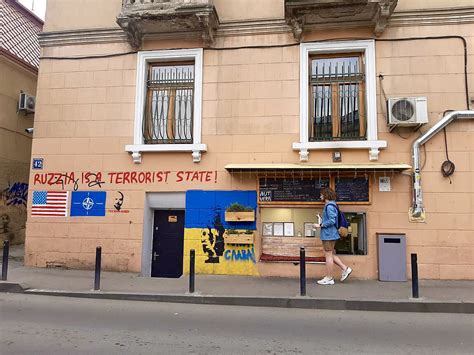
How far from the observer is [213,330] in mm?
5875

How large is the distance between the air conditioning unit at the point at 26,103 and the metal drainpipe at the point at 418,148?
1141cm

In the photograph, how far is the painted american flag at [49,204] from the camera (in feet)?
34.2

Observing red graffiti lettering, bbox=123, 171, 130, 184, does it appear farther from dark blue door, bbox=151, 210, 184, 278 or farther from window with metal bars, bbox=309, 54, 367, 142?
window with metal bars, bbox=309, 54, 367, 142

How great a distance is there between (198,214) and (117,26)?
200 inches

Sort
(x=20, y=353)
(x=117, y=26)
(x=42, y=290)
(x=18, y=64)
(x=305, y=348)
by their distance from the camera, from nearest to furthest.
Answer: (x=20, y=353)
(x=305, y=348)
(x=42, y=290)
(x=117, y=26)
(x=18, y=64)

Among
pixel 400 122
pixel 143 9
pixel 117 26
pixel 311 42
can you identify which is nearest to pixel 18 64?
pixel 117 26

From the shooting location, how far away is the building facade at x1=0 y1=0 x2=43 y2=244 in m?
13.1

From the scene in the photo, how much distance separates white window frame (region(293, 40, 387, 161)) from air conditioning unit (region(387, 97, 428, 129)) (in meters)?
0.42

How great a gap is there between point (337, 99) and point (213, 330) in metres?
6.13

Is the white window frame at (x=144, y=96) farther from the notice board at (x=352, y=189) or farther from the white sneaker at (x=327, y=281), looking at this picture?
the white sneaker at (x=327, y=281)

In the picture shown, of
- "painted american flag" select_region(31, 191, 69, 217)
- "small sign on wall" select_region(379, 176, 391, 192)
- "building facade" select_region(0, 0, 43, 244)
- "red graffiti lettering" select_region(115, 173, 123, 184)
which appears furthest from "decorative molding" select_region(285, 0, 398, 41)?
"building facade" select_region(0, 0, 43, 244)

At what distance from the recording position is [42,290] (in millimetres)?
8188

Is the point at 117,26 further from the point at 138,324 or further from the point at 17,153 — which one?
the point at 138,324

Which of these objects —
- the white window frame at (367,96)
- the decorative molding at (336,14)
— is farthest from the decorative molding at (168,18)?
the white window frame at (367,96)
